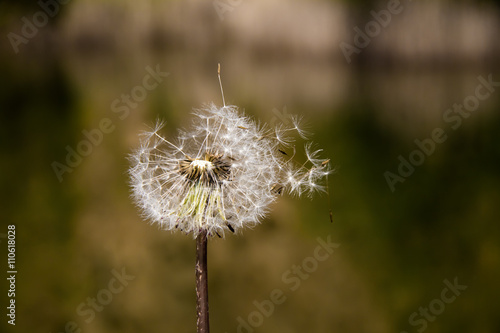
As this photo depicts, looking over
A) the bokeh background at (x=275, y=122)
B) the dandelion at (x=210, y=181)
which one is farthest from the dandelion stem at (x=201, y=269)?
the bokeh background at (x=275, y=122)

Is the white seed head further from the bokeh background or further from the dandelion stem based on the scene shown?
the bokeh background

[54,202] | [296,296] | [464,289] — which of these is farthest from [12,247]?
[464,289]

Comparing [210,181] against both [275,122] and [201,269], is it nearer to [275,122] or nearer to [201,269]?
[201,269]

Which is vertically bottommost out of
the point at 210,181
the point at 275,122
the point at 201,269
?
the point at 201,269

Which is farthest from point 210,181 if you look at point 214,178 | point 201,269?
point 201,269

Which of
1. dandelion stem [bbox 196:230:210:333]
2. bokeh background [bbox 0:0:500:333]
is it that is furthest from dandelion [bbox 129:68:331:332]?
bokeh background [bbox 0:0:500:333]
